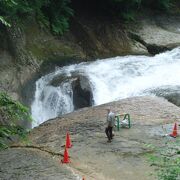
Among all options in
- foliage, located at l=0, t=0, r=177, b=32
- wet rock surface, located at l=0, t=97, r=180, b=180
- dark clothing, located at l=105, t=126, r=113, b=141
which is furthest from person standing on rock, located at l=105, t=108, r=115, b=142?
foliage, located at l=0, t=0, r=177, b=32

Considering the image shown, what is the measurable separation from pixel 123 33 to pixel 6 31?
29.5 ft

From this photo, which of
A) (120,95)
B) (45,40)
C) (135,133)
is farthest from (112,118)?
(45,40)

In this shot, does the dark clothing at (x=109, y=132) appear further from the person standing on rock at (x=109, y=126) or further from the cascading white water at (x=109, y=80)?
the cascading white water at (x=109, y=80)

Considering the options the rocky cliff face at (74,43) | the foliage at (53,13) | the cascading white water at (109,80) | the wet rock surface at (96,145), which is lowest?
the wet rock surface at (96,145)

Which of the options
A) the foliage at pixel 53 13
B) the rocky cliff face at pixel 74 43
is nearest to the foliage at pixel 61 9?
the foliage at pixel 53 13

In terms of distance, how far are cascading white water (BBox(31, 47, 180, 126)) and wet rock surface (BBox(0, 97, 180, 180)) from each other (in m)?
1.81

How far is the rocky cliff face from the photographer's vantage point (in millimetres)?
20766

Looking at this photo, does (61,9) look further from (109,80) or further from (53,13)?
(109,80)

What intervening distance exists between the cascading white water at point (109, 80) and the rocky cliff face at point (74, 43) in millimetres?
702

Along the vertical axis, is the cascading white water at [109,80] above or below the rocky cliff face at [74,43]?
below

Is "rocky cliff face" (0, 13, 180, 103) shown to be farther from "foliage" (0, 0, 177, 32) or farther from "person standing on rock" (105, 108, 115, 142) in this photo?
"person standing on rock" (105, 108, 115, 142)

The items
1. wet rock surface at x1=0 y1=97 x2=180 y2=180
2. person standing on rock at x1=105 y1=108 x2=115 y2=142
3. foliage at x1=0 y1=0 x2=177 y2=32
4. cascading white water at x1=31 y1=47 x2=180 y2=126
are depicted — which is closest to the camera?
wet rock surface at x1=0 y1=97 x2=180 y2=180

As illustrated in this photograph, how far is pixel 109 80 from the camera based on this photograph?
22.9 m

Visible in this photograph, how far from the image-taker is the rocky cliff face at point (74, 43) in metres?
20.8
